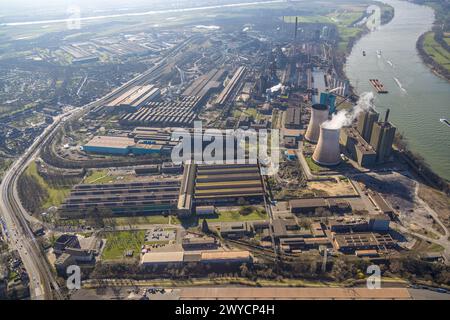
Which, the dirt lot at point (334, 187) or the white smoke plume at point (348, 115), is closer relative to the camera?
the dirt lot at point (334, 187)

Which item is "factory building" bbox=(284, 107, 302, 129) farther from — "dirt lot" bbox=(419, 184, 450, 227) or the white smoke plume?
"dirt lot" bbox=(419, 184, 450, 227)

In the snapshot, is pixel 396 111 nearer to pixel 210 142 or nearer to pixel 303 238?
pixel 210 142

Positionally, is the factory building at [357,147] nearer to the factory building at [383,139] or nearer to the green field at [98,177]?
the factory building at [383,139]

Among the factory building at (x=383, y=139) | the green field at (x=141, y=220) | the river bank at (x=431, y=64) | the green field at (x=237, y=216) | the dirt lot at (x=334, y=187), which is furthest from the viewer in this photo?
the river bank at (x=431, y=64)

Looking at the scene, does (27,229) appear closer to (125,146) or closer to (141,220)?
(141,220)

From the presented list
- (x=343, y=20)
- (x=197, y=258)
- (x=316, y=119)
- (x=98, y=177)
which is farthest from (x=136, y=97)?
(x=343, y=20)

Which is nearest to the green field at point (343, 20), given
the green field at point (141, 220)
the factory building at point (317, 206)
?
the factory building at point (317, 206)

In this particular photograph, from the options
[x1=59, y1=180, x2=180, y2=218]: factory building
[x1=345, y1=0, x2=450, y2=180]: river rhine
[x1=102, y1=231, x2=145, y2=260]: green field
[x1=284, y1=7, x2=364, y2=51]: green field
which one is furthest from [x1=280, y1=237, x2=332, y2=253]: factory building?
[x1=284, y1=7, x2=364, y2=51]: green field
